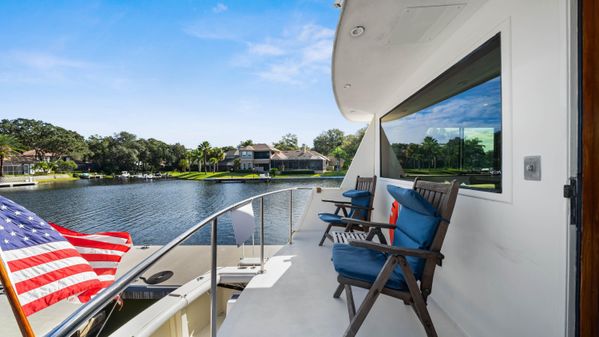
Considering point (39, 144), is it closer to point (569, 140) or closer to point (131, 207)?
point (131, 207)

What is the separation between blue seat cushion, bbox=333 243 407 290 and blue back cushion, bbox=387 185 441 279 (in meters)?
0.15

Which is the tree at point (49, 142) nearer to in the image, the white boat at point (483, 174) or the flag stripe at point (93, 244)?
the flag stripe at point (93, 244)

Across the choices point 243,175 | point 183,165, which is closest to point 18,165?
point 183,165

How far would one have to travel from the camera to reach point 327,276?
254 centimetres

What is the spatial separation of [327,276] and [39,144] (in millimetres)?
65428

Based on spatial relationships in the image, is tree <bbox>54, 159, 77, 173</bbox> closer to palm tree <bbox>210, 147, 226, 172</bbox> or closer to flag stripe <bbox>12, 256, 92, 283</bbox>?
palm tree <bbox>210, 147, 226, 172</bbox>

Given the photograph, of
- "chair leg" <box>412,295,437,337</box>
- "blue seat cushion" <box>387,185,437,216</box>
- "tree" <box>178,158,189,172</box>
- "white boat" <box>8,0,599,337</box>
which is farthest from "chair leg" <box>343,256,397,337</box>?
"tree" <box>178,158,189,172</box>

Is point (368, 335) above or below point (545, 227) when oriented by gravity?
below

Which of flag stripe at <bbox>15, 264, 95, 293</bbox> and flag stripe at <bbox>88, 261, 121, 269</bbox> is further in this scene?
flag stripe at <bbox>88, 261, 121, 269</bbox>

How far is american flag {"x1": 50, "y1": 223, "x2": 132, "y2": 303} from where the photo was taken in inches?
130

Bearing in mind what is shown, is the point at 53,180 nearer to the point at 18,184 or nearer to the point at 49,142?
the point at 18,184

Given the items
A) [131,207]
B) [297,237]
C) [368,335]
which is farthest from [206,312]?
[131,207]

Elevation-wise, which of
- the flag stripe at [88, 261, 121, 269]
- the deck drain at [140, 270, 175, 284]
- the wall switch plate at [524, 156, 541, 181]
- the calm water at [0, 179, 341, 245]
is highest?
the wall switch plate at [524, 156, 541, 181]

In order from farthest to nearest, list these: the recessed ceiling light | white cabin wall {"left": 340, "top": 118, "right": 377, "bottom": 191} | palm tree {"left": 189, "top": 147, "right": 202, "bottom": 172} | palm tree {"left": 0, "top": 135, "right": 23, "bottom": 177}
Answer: palm tree {"left": 189, "top": 147, "right": 202, "bottom": 172}, palm tree {"left": 0, "top": 135, "right": 23, "bottom": 177}, white cabin wall {"left": 340, "top": 118, "right": 377, "bottom": 191}, the recessed ceiling light
